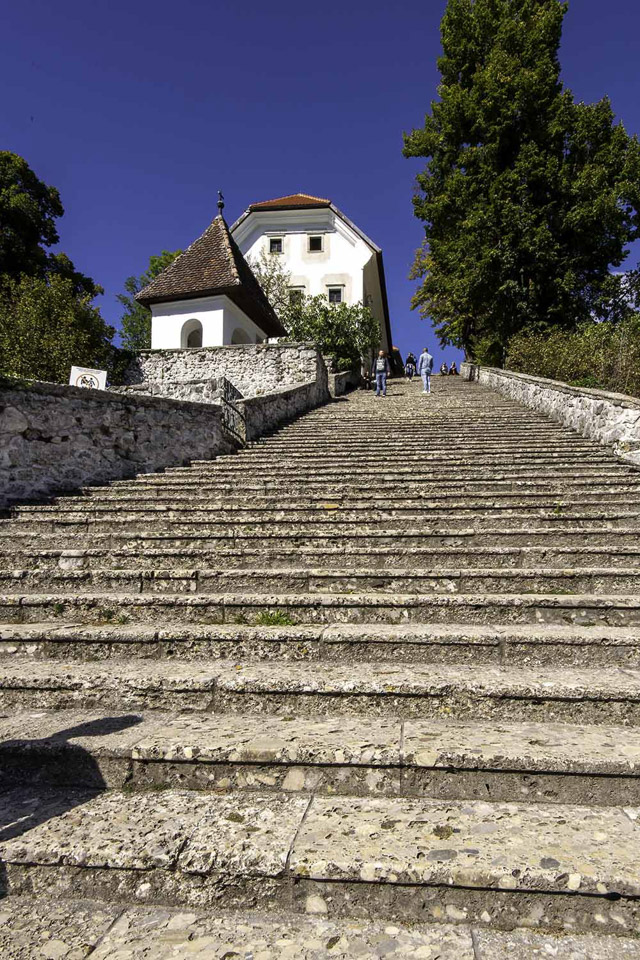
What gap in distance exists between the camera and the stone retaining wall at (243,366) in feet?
50.2

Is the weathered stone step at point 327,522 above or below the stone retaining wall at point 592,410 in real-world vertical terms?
below

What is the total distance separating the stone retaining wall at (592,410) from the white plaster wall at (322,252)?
20530mm

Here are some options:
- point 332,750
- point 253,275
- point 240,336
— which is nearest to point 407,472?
point 332,750

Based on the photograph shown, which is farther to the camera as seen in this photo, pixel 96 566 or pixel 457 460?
pixel 457 460

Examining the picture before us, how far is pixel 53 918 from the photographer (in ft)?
5.76

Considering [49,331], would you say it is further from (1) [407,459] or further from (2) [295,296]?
(2) [295,296]

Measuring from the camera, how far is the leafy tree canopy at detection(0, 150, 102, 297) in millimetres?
23047

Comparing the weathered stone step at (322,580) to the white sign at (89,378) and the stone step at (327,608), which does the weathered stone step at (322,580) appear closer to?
A: the stone step at (327,608)

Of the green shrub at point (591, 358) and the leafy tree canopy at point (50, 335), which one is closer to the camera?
the green shrub at point (591, 358)

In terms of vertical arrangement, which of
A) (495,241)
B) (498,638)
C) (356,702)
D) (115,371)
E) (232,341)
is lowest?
(356,702)

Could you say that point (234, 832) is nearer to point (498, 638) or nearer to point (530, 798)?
point (530, 798)

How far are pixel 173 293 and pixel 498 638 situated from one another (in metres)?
18.2

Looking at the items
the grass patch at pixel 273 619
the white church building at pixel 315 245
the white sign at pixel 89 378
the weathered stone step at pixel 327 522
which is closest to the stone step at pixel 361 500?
the weathered stone step at pixel 327 522

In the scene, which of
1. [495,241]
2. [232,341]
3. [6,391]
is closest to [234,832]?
[6,391]
